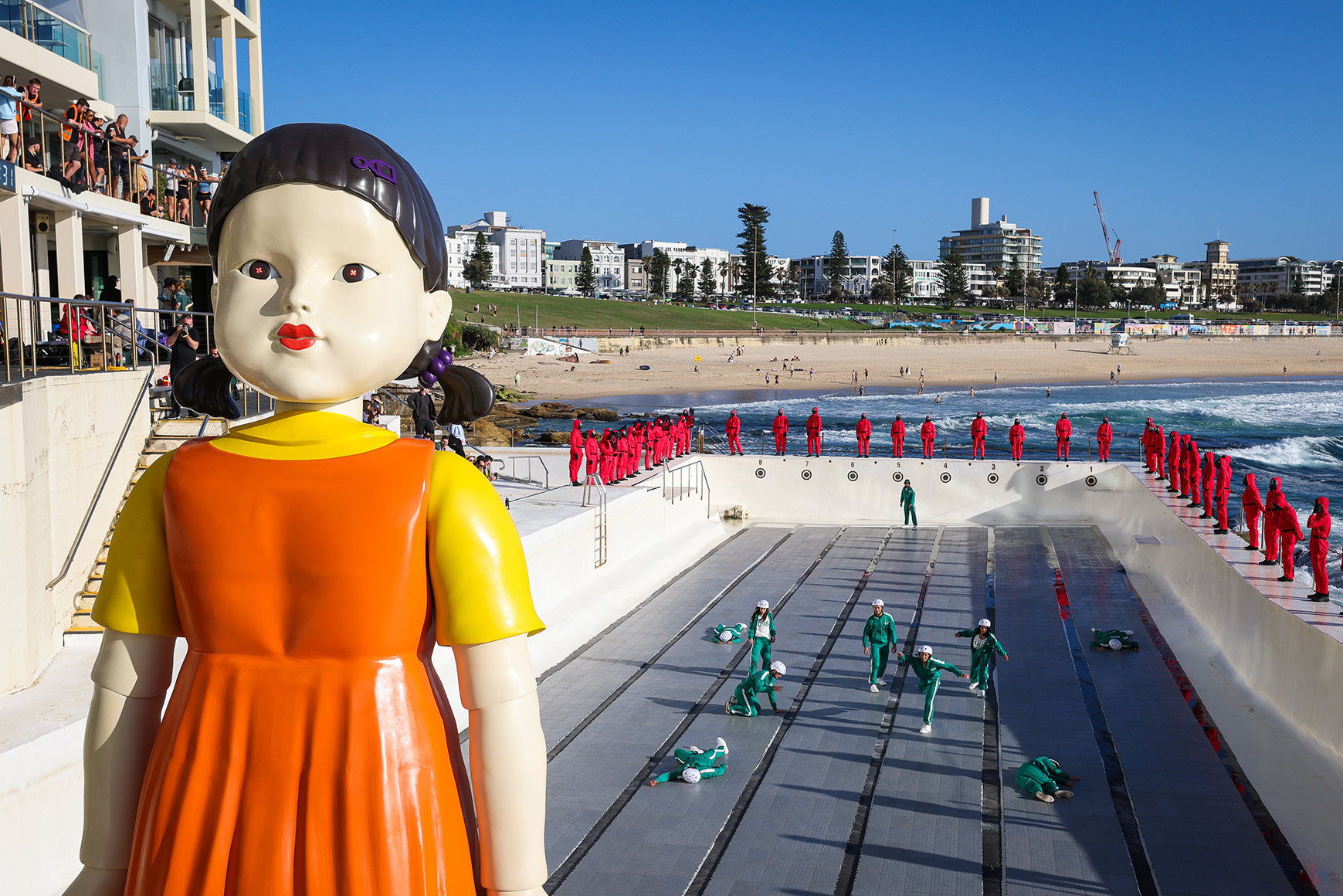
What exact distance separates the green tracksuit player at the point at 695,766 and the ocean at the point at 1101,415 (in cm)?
2635

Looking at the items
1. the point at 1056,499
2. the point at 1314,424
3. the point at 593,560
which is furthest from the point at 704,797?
the point at 1314,424

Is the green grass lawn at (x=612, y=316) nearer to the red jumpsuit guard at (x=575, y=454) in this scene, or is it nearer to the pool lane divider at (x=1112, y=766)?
the red jumpsuit guard at (x=575, y=454)

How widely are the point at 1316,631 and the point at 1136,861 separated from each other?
3.41 metres

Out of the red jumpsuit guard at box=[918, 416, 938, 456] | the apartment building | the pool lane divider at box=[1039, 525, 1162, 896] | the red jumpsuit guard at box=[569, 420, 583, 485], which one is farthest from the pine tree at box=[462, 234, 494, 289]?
the pool lane divider at box=[1039, 525, 1162, 896]

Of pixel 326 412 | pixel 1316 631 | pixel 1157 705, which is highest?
pixel 326 412

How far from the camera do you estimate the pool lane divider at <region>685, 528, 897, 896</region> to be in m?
7.84

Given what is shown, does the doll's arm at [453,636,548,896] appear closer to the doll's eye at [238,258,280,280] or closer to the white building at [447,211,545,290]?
the doll's eye at [238,258,280,280]

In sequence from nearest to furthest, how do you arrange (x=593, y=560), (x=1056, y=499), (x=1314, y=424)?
(x=593, y=560) → (x=1056, y=499) → (x=1314, y=424)

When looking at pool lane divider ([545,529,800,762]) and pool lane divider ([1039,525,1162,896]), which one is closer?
pool lane divider ([1039,525,1162,896])

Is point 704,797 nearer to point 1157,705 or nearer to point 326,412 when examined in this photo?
point 1157,705

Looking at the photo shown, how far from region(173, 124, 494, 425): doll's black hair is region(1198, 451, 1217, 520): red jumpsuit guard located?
16.4 metres

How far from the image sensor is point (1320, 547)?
11109 mm

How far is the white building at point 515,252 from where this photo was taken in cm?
18200

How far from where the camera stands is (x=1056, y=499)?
22.8 m
